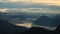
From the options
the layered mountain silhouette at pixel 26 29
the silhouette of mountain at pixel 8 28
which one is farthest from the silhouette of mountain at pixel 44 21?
the silhouette of mountain at pixel 8 28

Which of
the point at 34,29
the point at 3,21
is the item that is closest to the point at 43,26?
the point at 34,29

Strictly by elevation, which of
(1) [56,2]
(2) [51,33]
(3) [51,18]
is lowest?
(2) [51,33]

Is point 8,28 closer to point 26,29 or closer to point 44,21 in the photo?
point 26,29

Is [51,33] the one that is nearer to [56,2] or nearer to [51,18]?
[51,18]

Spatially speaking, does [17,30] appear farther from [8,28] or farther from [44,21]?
[44,21]

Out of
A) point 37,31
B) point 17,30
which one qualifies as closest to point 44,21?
point 37,31

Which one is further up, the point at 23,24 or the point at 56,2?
the point at 56,2

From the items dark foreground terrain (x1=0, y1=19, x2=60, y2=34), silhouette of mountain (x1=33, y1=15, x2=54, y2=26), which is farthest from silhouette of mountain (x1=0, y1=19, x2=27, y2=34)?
silhouette of mountain (x1=33, y1=15, x2=54, y2=26)

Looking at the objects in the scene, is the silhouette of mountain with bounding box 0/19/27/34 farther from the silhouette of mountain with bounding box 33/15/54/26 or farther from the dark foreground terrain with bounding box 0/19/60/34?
the silhouette of mountain with bounding box 33/15/54/26

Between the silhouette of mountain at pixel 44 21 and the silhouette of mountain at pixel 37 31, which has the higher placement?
the silhouette of mountain at pixel 44 21

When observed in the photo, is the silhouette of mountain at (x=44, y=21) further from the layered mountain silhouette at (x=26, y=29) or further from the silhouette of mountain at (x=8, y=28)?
the silhouette of mountain at (x=8, y=28)

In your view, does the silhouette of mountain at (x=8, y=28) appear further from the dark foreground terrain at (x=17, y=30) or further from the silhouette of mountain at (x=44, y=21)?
the silhouette of mountain at (x=44, y=21)
